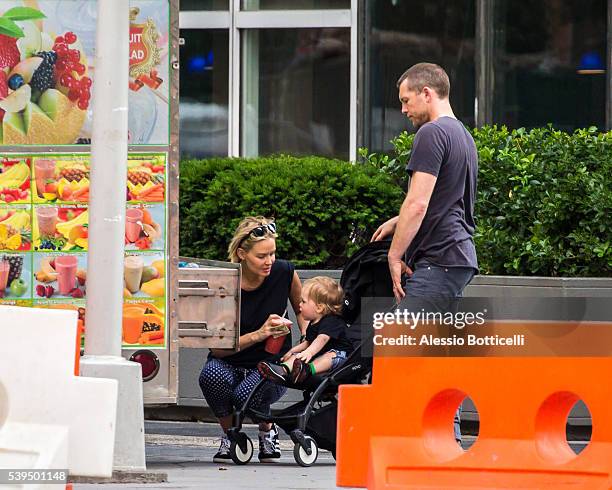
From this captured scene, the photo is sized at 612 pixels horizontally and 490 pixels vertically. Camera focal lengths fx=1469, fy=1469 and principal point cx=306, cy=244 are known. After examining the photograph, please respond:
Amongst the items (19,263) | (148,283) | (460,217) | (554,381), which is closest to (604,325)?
(554,381)

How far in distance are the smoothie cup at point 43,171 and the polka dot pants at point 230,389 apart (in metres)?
1.54

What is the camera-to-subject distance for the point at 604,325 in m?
6.54

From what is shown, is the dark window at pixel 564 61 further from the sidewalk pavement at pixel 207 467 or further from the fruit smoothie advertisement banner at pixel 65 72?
the fruit smoothie advertisement banner at pixel 65 72

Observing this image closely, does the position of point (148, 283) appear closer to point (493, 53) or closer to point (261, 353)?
point (261, 353)

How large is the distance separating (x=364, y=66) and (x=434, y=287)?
709cm

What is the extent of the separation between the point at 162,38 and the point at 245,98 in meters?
6.31

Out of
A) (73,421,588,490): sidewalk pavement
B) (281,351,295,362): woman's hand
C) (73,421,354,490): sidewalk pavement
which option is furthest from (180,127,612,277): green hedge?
(281,351,295,362): woman's hand

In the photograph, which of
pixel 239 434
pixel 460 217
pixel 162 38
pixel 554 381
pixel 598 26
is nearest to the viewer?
pixel 554 381

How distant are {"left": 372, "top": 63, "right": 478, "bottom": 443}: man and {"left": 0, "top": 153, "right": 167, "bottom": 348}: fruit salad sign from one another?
1525 mm

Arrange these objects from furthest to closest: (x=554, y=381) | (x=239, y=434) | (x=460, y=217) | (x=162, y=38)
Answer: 1. (x=239, y=434)
2. (x=162, y=38)
3. (x=460, y=217)
4. (x=554, y=381)

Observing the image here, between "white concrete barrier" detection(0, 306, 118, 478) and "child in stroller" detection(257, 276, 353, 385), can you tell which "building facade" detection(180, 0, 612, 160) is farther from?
"white concrete barrier" detection(0, 306, 118, 478)

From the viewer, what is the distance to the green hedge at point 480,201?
10695 mm

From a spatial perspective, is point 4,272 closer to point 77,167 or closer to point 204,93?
point 77,167

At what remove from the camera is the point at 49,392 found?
6203 mm
